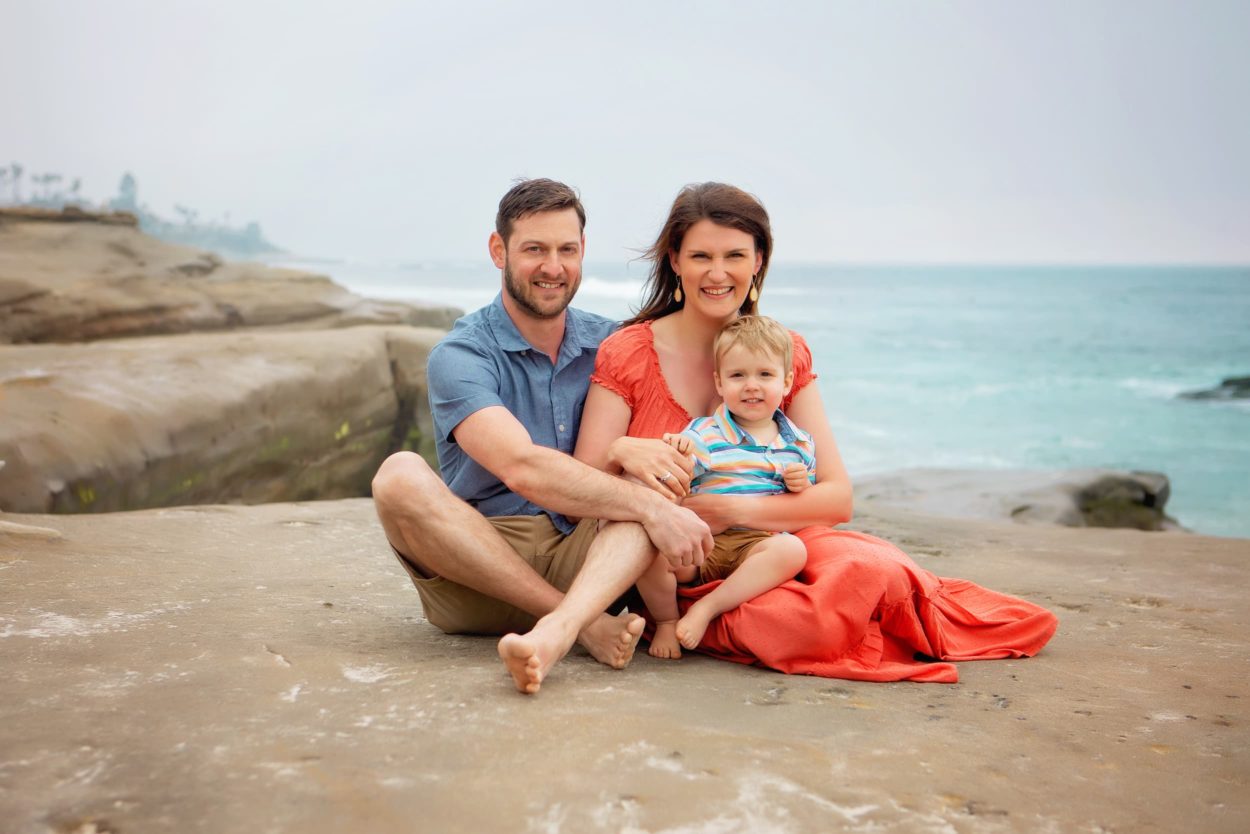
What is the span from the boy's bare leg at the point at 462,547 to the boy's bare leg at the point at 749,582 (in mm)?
245

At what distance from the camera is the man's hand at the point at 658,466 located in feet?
10.3

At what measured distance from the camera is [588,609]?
2.94 m

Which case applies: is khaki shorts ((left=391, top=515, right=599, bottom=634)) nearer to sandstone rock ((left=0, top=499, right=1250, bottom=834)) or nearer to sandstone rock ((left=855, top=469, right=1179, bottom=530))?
sandstone rock ((left=0, top=499, right=1250, bottom=834))

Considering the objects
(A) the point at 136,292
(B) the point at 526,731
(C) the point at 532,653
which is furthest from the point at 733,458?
(A) the point at 136,292

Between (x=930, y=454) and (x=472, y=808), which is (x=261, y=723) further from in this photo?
(x=930, y=454)

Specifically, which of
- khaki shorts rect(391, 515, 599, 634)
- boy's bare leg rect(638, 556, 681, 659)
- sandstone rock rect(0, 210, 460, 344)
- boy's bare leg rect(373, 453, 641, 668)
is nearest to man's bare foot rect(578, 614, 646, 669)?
boy's bare leg rect(373, 453, 641, 668)

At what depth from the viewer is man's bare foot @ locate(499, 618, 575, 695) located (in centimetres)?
266

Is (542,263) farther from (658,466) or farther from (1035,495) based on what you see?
(1035,495)

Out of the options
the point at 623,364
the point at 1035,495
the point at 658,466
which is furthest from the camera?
the point at 1035,495

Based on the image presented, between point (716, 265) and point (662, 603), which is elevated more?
point (716, 265)

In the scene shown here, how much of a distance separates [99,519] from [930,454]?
1421cm

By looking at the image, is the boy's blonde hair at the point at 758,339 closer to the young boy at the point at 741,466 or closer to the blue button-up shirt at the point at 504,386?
the young boy at the point at 741,466

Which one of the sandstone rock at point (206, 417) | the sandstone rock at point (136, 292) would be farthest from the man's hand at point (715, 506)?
the sandstone rock at point (136, 292)

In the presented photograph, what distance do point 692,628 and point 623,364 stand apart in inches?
→ 33.6
